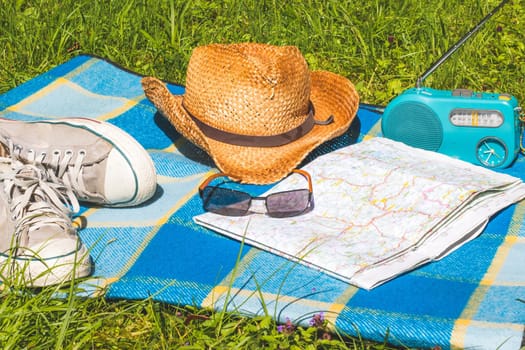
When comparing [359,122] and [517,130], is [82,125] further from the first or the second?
[517,130]

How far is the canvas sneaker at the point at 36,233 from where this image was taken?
6.71 ft

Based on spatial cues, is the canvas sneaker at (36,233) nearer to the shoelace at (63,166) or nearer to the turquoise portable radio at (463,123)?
the shoelace at (63,166)

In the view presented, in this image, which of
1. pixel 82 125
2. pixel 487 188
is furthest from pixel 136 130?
pixel 487 188

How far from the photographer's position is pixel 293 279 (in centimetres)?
211

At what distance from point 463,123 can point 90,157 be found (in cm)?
116

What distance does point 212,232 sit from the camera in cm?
234

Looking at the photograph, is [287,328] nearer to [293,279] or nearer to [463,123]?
[293,279]

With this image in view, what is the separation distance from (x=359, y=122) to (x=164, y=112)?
694 millimetres

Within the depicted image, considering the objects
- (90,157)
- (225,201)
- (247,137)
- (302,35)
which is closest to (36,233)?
(90,157)

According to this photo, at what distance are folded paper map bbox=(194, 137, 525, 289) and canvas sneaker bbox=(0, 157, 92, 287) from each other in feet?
1.28

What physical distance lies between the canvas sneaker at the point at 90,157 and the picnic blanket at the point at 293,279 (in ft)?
0.23

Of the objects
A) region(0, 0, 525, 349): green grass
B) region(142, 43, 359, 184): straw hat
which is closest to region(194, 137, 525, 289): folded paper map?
region(142, 43, 359, 184): straw hat

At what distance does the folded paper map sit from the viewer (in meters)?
2.16

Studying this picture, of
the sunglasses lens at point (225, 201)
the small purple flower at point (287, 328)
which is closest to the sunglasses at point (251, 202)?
the sunglasses lens at point (225, 201)
